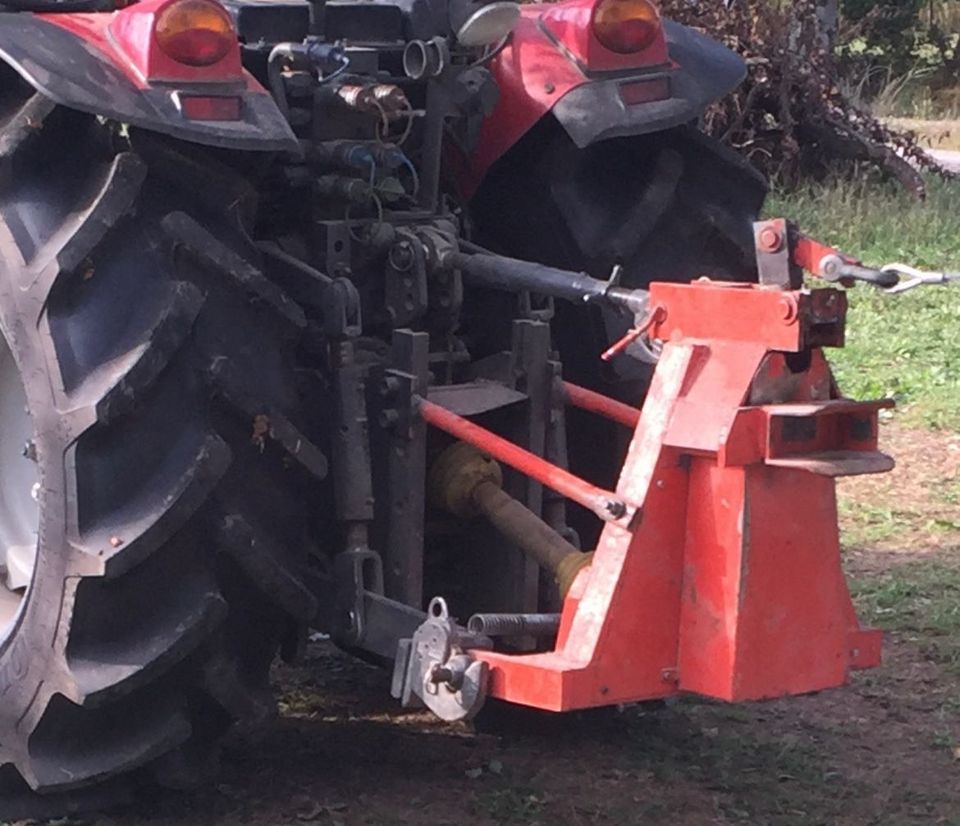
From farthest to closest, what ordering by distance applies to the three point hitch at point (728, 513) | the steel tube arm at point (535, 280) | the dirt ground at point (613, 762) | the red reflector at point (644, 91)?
1. the red reflector at point (644, 91)
2. the dirt ground at point (613, 762)
3. the steel tube arm at point (535, 280)
4. the three point hitch at point (728, 513)

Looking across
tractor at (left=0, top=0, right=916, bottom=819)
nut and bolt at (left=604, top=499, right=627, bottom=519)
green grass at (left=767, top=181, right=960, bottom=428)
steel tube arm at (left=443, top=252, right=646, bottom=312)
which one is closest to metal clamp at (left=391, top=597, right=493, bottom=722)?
tractor at (left=0, top=0, right=916, bottom=819)

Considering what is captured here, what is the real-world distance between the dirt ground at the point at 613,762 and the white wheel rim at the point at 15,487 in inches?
22.7

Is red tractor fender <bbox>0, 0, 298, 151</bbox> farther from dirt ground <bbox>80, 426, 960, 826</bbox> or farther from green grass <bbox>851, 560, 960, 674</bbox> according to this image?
green grass <bbox>851, 560, 960, 674</bbox>

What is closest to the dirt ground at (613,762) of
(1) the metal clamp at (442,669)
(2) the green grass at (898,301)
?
(1) the metal clamp at (442,669)

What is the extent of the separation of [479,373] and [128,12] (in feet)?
3.55

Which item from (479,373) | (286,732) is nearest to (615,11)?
(479,373)

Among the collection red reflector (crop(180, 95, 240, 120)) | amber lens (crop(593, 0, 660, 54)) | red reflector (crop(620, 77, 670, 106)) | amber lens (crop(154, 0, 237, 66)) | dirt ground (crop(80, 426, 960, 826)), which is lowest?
dirt ground (crop(80, 426, 960, 826))

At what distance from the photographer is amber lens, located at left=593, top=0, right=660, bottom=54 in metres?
4.11

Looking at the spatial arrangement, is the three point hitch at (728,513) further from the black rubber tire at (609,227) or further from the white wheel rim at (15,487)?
the white wheel rim at (15,487)

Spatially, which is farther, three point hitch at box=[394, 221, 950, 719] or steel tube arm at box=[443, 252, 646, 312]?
steel tube arm at box=[443, 252, 646, 312]

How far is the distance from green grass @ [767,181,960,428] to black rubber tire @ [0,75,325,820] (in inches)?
171

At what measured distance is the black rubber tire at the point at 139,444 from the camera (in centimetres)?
340

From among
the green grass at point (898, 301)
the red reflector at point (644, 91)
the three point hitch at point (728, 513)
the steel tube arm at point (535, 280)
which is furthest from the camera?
the green grass at point (898, 301)

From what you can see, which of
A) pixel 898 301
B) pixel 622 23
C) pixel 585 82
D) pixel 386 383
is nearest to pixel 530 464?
pixel 386 383
